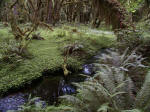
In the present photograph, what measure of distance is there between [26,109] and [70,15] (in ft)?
26.2

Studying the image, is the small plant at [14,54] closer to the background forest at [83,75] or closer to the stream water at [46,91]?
the background forest at [83,75]

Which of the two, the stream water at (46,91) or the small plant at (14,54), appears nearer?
the stream water at (46,91)

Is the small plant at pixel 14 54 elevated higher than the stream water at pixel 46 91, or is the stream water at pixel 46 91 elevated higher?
the small plant at pixel 14 54

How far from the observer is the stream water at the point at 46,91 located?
307cm

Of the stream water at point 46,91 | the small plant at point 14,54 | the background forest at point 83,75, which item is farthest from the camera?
the small plant at point 14,54

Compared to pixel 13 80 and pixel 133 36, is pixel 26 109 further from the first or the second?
pixel 133 36

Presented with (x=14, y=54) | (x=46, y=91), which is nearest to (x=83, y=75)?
(x=46, y=91)

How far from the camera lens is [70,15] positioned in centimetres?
965

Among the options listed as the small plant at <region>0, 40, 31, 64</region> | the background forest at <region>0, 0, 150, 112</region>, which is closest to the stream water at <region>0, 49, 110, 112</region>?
the background forest at <region>0, 0, 150, 112</region>

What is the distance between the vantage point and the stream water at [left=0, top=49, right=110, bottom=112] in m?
3.07

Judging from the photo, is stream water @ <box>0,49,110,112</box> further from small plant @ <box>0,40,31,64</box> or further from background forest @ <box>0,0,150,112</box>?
small plant @ <box>0,40,31,64</box>

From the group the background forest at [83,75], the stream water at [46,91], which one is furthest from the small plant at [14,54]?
the stream water at [46,91]

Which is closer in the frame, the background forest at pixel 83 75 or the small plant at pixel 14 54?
the background forest at pixel 83 75

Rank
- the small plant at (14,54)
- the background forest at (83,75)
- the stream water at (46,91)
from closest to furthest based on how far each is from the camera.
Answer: the background forest at (83,75) → the stream water at (46,91) → the small plant at (14,54)
